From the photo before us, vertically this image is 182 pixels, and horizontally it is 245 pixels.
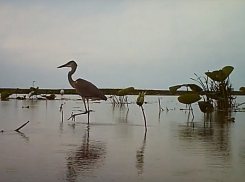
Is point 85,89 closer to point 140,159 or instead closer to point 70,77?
point 70,77

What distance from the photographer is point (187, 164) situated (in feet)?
8.81

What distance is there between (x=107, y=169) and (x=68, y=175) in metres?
0.29

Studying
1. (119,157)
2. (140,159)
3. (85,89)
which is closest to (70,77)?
(85,89)

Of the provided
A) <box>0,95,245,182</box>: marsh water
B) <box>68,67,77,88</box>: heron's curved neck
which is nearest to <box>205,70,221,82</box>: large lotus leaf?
<box>68,67,77,88</box>: heron's curved neck

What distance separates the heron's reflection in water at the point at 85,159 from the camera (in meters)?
2.38

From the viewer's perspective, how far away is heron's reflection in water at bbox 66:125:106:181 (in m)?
2.38

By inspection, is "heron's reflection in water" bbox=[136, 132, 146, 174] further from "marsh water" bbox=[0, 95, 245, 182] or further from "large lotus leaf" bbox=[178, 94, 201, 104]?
"large lotus leaf" bbox=[178, 94, 201, 104]

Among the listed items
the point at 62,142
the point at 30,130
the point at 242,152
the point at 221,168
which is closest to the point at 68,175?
the point at 221,168

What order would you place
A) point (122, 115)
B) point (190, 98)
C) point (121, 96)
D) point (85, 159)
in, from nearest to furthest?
point (85, 159) < point (190, 98) < point (122, 115) < point (121, 96)

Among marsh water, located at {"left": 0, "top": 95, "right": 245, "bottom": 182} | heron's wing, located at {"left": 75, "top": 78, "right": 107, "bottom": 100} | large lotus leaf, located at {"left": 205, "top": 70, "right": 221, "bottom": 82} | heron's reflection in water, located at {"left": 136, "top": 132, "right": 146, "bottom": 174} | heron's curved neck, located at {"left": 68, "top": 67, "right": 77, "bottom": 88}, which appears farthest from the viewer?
large lotus leaf, located at {"left": 205, "top": 70, "right": 221, "bottom": 82}

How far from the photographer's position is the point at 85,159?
9.30ft

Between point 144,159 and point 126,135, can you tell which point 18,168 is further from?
point 126,135

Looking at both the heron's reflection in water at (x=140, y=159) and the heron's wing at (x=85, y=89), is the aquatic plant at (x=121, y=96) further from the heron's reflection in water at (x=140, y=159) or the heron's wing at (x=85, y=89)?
the heron's reflection in water at (x=140, y=159)

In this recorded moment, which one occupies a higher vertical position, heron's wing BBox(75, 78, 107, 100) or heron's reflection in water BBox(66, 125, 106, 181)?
heron's wing BBox(75, 78, 107, 100)
